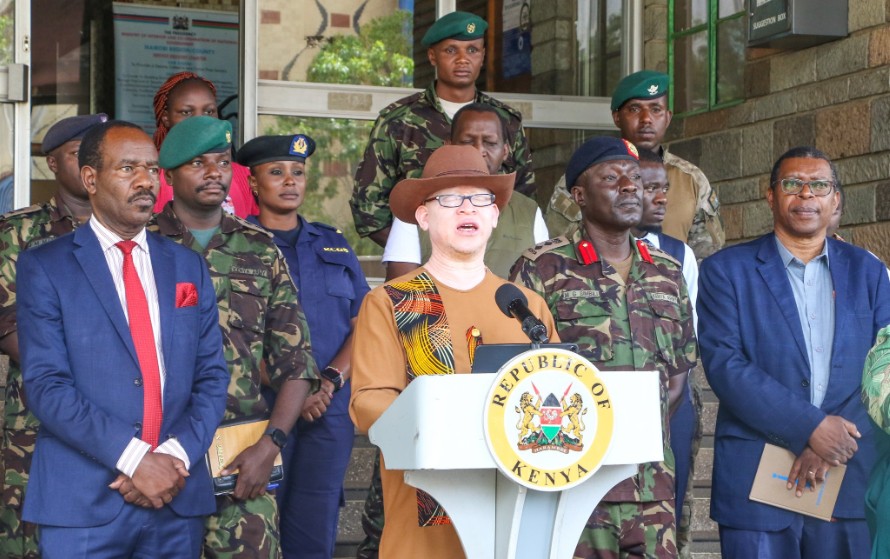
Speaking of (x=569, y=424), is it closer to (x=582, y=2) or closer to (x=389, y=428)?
(x=389, y=428)

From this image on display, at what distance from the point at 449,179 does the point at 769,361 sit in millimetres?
1725

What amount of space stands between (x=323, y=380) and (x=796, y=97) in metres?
3.90

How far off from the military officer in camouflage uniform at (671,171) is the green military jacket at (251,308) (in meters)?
2.31

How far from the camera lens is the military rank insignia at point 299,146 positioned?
5914mm

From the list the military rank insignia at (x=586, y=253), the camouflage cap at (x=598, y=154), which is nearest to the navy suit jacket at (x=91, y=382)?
the military rank insignia at (x=586, y=253)

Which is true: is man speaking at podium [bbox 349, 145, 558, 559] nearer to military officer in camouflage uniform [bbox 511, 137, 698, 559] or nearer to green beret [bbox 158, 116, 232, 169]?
military officer in camouflage uniform [bbox 511, 137, 698, 559]

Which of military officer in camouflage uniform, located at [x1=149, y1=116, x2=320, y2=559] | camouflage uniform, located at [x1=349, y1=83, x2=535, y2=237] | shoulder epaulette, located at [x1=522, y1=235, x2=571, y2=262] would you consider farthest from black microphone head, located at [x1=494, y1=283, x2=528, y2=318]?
camouflage uniform, located at [x1=349, y1=83, x2=535, y2=237]

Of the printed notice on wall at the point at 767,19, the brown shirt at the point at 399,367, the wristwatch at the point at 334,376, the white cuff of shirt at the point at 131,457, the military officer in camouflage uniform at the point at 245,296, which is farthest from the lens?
the printed notice on wall at the point at 767,19

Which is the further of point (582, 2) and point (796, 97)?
point (582, 2)

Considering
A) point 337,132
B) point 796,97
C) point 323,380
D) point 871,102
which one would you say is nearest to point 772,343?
point 323,380

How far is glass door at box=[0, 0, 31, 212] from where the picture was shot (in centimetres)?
852

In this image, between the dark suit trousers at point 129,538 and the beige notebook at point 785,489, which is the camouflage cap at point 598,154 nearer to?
the beige notebook at point 785,489

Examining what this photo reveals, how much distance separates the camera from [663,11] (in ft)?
31.0

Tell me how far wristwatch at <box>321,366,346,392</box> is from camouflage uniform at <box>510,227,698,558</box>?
1.03 meters
